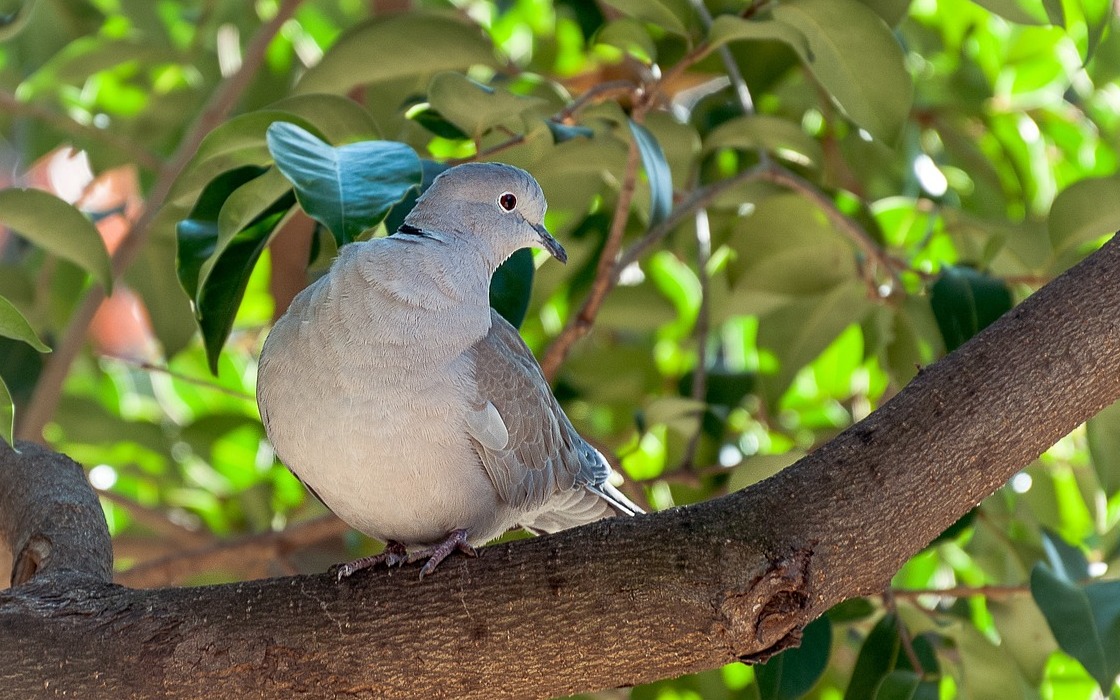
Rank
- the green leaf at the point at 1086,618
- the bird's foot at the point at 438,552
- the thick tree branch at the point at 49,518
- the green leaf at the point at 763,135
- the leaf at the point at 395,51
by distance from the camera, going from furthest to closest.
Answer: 1. the green leaf at the point at 763,135
2. the leaf at the point at 395,51
3. the green leaf at the point at 1086,618
4. the thick tree branch at the point at 49,518
5. the bird's foot at the point at 438,552

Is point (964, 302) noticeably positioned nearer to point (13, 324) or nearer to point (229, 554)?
point (13, 324)

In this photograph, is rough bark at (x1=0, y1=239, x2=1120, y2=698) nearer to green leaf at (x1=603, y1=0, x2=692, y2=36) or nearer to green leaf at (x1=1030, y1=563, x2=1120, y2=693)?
green leaf at (x1=1030, y1=563, x2=1120, y2=693)

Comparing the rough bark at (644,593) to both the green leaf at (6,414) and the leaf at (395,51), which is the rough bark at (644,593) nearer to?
the green leaf at (6,414)

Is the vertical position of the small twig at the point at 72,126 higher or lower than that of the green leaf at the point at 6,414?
lower

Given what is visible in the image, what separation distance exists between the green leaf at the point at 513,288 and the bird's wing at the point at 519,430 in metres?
0.04

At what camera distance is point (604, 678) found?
4.14ft

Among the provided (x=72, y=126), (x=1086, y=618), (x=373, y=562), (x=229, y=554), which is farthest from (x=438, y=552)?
(x=72, y=126)

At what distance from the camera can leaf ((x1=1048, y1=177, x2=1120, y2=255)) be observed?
1875mm

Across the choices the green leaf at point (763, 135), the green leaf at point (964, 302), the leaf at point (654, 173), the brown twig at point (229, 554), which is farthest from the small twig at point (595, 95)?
the brown twig at point (229, 554)

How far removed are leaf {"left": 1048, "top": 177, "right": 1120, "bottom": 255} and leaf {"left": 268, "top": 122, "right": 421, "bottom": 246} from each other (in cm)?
112

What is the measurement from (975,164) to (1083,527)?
0.90 meters

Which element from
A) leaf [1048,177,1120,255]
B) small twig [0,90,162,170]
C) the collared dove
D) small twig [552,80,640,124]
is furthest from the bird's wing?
small twig [0,90,162,170]

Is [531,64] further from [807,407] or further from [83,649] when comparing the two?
[83,649]

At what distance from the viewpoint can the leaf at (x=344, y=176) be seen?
4.10ft
